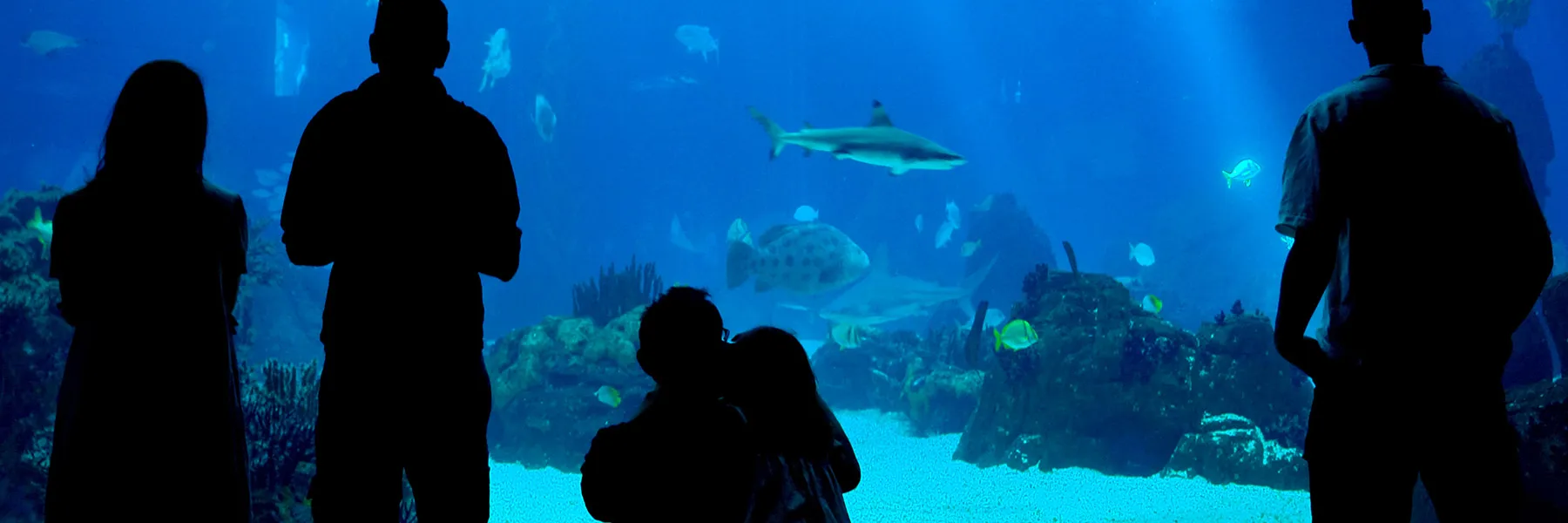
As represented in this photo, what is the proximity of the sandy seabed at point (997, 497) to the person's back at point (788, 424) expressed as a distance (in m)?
4.23

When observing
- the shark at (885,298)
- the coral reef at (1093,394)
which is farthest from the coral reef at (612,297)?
the coral reef at (1093,394)

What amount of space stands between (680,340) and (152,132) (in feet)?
5.10

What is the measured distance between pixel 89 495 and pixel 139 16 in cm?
5727

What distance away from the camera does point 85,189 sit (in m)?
2.11

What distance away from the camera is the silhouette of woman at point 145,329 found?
6.66 feet

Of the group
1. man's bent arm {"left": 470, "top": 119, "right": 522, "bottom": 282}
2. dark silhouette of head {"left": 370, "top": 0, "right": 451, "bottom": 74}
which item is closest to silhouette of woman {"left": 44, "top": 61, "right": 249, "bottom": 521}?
dark silhouette of head {"left": 370, "top": 0, "right": 451, "bottom": 74}

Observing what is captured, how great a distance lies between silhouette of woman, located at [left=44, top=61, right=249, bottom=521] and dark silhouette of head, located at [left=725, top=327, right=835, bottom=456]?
1413 millimetres

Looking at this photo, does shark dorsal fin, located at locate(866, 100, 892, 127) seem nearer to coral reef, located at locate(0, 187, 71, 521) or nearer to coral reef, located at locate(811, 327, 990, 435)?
coral reef, located at locate(811, 327, 990, 435)

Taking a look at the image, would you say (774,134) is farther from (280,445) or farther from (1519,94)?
(1519,94)

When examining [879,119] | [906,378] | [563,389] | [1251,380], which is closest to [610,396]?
[563,389]

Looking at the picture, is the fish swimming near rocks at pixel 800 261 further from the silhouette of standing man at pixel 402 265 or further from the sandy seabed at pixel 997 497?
the silhouette of standing man at pixel 402 265

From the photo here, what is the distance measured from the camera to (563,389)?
9.82 metres

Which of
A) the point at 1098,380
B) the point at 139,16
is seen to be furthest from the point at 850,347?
the point at 139,16

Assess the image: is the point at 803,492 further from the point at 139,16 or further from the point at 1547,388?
the point at 139,16
